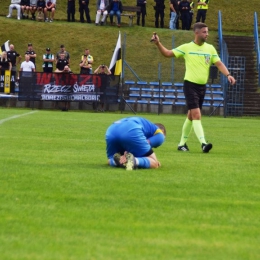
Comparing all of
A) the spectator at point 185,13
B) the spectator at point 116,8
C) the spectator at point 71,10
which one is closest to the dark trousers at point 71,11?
the spectator at point 71,10

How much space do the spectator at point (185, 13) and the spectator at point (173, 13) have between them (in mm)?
268

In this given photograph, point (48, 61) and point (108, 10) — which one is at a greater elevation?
point (108, 10)

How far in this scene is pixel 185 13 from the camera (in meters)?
46.2

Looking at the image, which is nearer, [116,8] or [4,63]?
[4,63]

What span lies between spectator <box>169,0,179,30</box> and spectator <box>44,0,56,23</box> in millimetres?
5924

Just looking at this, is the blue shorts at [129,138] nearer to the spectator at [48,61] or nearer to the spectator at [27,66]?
the spectator at [27,66]

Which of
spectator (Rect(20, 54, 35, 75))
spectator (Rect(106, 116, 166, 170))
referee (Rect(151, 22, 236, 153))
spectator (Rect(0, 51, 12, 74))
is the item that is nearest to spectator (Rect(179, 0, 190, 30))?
spectator (Rect(20, 54, 35, 75))

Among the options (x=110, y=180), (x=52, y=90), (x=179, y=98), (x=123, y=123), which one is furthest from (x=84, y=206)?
(x=179, y=98)

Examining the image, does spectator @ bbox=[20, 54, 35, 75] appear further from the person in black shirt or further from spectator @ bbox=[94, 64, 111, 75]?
spectator @ bbox=[94, 64, 111, 75]

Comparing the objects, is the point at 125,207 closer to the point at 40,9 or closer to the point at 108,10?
the point at 108,10

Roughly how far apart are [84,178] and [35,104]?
1012 inches

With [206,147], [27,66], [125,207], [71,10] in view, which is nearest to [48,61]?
[27,66]

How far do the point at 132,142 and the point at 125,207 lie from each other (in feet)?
9.40

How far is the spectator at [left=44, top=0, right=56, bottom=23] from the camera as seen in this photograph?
46125 mm
